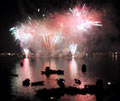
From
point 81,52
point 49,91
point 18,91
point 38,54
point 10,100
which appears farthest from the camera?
point 38,54

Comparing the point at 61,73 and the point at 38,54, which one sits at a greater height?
the point at 38,54

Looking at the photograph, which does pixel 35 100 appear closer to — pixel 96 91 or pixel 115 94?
pixel 96 91

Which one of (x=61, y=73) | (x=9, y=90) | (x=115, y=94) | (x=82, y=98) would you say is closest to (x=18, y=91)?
(x=9, y=90)

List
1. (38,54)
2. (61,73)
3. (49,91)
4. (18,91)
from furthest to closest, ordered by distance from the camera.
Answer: (38,54) < (61,73) < (18,91) < (49,91)

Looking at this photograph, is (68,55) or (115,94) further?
(68,55)

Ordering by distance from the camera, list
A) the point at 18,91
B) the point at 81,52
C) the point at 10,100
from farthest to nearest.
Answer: the point at 81,52
the point at 18,91
the point at 10,100

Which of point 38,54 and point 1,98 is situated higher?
point 38,54

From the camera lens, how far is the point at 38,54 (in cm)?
Result: 18500

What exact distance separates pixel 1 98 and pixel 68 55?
146647 millimetres

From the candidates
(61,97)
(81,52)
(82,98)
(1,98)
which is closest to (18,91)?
(1,98)

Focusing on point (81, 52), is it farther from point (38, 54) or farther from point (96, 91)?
point (96, 91)

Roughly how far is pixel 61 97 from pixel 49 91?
296cm

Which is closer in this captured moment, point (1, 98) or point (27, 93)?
point (1, 98)

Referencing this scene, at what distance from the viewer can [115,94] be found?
3847 cm
